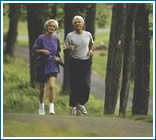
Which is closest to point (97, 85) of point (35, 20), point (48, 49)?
point (35, 20)

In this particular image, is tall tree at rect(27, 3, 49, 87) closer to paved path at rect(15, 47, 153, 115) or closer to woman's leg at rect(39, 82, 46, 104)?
paved path at rect(15, 47, 153, 115)

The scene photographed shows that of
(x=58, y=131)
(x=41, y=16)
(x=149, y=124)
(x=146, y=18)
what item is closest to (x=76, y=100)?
(x=149, y=124)

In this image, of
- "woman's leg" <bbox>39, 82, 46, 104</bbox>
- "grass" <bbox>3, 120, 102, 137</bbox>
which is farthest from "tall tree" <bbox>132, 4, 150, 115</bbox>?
"grass" <bbox>3, 120, 102, 137</bbox>

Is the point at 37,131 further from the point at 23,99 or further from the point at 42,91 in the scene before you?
the point at 23,99

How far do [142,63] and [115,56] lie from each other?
64.3 inches

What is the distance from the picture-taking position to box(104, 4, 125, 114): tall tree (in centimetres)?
1296

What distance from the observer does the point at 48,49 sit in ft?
33.0

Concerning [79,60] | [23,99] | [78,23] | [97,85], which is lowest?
[97,85]

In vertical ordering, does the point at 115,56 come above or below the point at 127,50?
below

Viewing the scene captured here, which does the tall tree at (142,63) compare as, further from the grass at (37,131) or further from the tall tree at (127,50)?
the grass at (37,131)

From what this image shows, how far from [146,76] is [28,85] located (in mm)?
8115

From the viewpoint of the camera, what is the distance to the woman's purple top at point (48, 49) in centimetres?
1005

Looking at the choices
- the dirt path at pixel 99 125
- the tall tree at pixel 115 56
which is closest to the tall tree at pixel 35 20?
the tall tree at pixel 115 56

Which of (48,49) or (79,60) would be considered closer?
(48,49)
